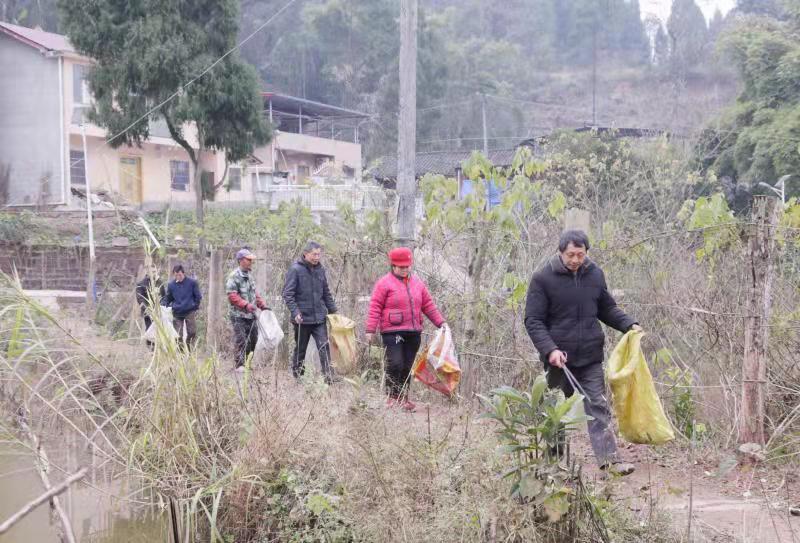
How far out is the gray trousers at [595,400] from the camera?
5.67 m

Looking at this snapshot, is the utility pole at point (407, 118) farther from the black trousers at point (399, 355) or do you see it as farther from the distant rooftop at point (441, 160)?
the distant rooftop at point (441, 160)

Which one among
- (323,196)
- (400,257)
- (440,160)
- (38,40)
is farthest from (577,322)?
(440,160)

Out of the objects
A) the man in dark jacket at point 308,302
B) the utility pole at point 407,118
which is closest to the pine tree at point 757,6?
the utility pole at point 407,118

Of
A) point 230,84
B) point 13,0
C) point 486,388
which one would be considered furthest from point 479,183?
point 13,0

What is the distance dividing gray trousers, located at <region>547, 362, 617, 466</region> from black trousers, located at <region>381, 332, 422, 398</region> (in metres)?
2.16

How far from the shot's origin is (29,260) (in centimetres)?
2217

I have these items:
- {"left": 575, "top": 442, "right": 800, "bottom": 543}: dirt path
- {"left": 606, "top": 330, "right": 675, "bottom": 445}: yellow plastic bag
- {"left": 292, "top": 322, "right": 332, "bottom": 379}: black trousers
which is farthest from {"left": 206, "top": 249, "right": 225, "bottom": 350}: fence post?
{"left": 606, "top": 330, "right": 675, "bottom": 445}: yellow plastic bag

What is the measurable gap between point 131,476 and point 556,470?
2785 millimetres

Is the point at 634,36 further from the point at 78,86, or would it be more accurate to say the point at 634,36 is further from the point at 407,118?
the point at 407,118

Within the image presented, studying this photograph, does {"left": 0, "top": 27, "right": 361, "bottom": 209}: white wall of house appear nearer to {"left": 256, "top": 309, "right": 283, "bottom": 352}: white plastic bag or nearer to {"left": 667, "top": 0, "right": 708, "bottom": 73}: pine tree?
{"left": 256, "top": 309, "right": 283, "bottom": 352}: white plastic bag

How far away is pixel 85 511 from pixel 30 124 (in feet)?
83.3

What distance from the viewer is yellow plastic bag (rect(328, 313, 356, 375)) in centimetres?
882

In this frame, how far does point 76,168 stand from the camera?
29062 millimetres

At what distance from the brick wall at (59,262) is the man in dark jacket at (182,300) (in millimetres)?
10394
